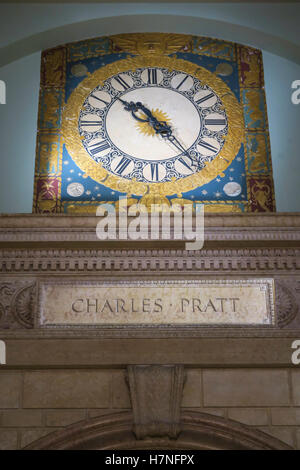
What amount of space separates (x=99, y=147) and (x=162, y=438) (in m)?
2.16

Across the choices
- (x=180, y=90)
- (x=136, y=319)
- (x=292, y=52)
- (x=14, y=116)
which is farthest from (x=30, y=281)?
(x=292, y=52)

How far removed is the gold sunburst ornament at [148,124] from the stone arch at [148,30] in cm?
73

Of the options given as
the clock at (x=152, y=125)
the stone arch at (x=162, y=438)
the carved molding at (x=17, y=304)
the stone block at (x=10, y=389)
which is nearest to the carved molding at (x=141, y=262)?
the carved molding at (x=17, y=304)

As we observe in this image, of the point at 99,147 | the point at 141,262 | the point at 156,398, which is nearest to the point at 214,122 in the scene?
the point at 99,147

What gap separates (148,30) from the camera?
5.44 metres

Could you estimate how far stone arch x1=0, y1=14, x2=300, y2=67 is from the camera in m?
5.26

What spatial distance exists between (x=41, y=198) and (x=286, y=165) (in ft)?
6.00

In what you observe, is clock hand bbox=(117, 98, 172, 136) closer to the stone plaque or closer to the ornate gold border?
the ornate gold border

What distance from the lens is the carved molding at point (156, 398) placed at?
4.22m

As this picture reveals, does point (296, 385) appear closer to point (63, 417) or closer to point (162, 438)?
point (162, 438)

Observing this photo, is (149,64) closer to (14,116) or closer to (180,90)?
(180,90)

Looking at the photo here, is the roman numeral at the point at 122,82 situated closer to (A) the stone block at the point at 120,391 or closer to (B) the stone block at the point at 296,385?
(A) the stone block at the point at 120,391

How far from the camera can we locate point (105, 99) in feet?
17.3

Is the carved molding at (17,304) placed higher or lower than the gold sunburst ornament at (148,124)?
lower
